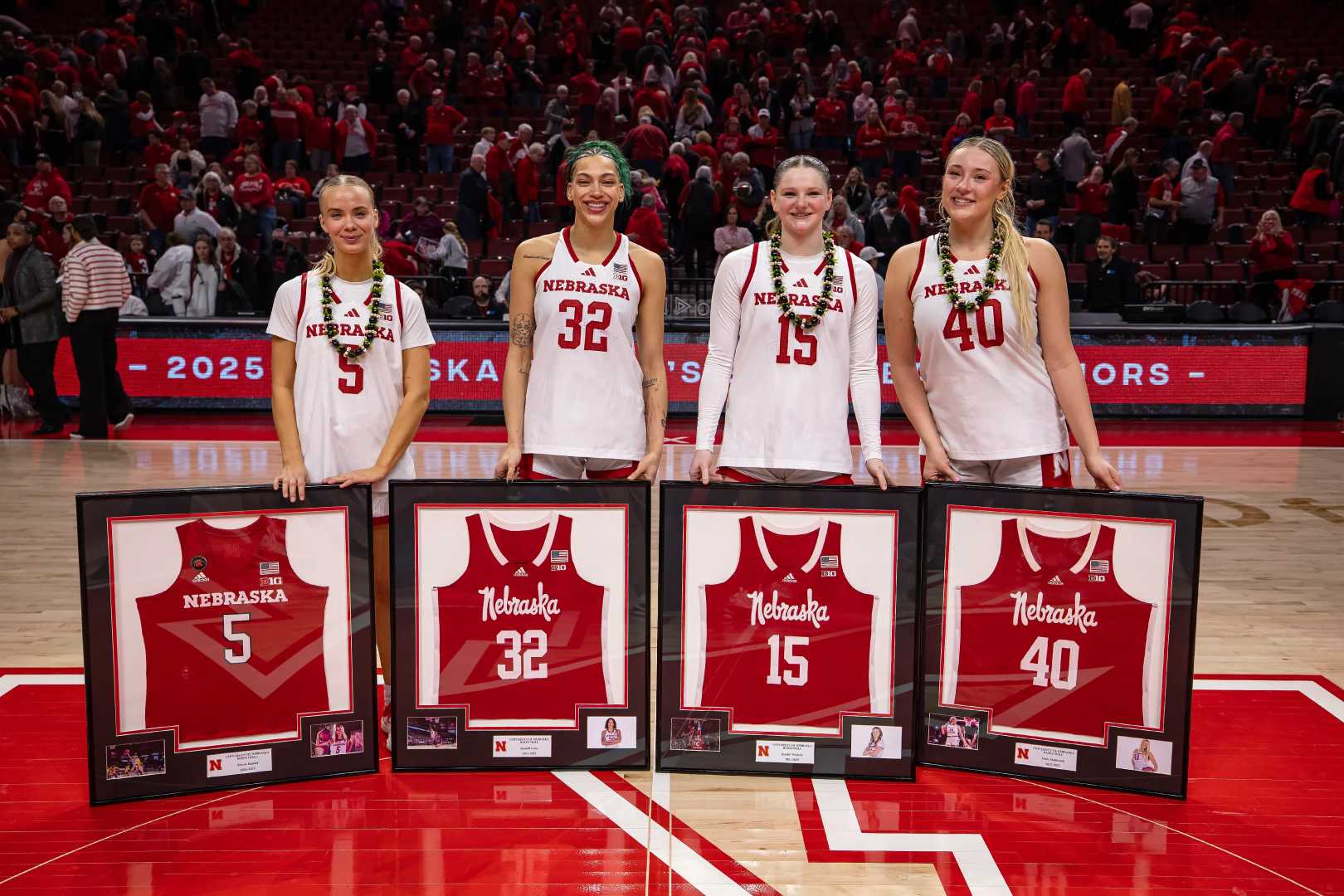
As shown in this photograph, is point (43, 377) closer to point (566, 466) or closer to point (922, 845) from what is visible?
point (566, 466)

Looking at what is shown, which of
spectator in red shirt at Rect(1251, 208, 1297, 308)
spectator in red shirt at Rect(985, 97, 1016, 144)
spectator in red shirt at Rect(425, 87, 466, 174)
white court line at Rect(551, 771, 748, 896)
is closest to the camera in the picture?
white court line at Rect(551, 771, 748, 896)

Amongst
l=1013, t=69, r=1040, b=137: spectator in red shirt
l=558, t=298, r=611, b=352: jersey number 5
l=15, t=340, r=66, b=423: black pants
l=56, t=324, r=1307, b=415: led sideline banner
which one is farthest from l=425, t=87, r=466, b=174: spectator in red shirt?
l=558, t=298, r=611, b=352: jersey number 5

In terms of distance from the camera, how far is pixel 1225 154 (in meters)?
15.7

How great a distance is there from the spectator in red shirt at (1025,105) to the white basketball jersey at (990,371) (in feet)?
47.4

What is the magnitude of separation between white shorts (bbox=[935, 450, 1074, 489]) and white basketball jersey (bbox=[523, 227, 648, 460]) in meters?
Result: 1.10

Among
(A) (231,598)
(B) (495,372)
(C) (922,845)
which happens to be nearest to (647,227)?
(B) (495,372)

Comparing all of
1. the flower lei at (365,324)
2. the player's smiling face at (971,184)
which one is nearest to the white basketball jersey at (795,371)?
the player's smiling face at (971,184)

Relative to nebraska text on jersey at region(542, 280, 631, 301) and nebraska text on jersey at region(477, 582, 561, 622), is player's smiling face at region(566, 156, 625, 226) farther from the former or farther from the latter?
nebraska text on jersey at region(477, 582, 561, 622)

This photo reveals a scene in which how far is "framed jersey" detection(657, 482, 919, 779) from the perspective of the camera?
378cm

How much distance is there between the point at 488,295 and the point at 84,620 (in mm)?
8754

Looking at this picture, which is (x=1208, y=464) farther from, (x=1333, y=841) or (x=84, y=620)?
(x=84, y=620)

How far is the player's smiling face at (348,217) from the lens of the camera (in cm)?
388

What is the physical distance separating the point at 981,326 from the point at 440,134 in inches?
534

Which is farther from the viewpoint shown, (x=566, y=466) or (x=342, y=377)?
(x=566, y=466)
